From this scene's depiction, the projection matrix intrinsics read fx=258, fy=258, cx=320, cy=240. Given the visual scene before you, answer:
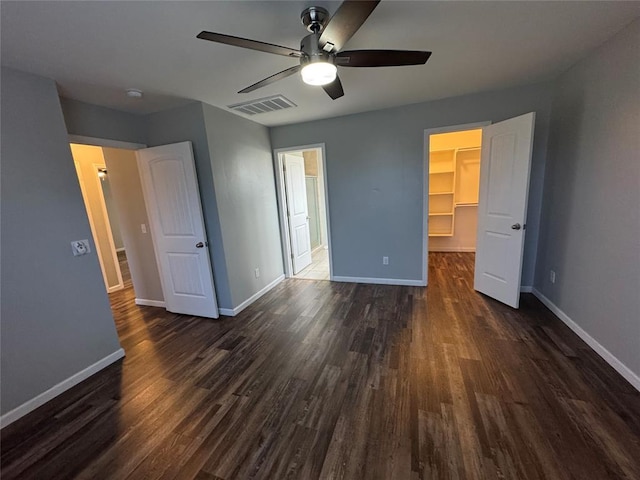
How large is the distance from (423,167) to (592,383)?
2.55 meters

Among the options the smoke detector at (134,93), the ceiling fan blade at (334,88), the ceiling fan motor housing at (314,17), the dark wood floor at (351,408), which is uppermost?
the smoke detector at (134,93)

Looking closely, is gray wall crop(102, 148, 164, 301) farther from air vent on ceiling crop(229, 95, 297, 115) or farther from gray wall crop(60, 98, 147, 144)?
air vent on ceiling crop(229, 95, 297, 115)

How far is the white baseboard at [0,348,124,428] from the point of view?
1.79m

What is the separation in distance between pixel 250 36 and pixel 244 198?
6.44 feet

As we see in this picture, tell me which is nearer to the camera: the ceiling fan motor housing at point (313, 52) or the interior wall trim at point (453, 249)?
the ceiling fan motor housing at point (313, 52)

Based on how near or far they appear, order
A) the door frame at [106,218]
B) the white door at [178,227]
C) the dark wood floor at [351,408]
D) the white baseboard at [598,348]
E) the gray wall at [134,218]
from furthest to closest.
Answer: the door frame at [106,218], the gray wall at [134,218], the white door at [178,227], the white baseboard at [598,348], the dark wood floor at [351,408]

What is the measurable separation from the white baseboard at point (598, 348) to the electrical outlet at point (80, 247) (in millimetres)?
4261

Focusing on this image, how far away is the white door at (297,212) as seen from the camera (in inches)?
168

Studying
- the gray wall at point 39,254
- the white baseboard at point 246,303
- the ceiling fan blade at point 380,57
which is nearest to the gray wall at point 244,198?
the white baseboard at point 246,303

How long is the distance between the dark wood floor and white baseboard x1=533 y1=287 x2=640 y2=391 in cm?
6

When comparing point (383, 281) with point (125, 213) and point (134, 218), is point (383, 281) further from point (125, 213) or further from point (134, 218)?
point (125, 213)

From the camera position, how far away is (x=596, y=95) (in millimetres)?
2109

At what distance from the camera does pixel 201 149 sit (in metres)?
2.84

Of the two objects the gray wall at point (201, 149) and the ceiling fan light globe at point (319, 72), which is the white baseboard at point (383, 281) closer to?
the gray wall at point (201, 149)
